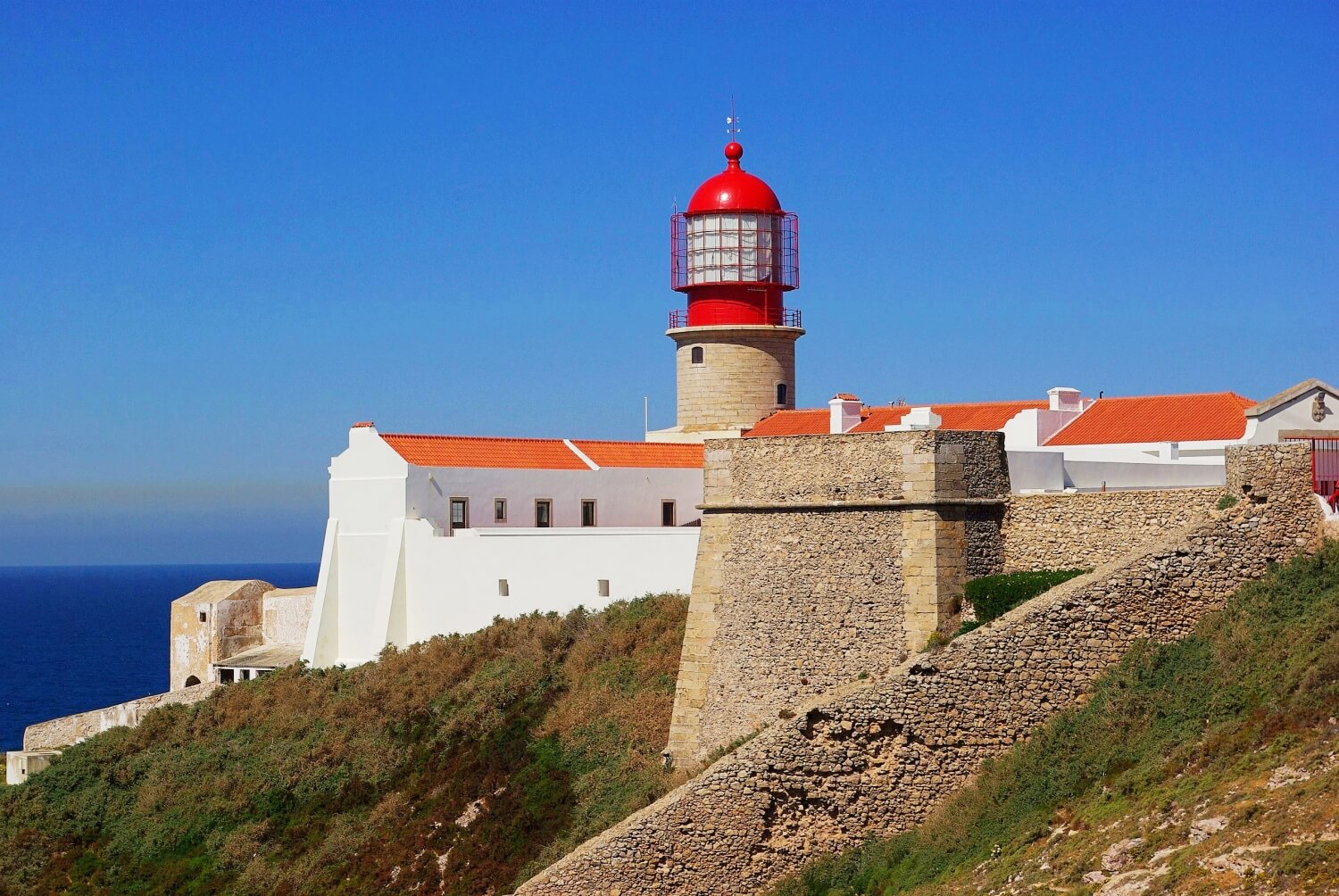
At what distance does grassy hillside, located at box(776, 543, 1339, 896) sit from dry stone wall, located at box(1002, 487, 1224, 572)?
5.31 ft

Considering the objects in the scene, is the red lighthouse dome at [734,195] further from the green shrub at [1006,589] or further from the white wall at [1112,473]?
the green shrub at [1006,589]

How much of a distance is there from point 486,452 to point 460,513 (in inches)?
58.6

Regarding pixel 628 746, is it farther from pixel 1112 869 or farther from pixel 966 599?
pixel 1112 869

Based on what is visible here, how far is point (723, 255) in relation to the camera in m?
34.8

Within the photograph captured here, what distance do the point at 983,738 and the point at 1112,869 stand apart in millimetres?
3970

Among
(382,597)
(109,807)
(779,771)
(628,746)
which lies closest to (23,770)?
(109,807)

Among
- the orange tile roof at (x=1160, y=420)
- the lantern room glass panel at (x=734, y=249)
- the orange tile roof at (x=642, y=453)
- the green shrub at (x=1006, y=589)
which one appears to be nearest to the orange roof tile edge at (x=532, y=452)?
the orange tile roof at (x=642, y=453)

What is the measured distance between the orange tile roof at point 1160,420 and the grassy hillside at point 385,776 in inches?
326

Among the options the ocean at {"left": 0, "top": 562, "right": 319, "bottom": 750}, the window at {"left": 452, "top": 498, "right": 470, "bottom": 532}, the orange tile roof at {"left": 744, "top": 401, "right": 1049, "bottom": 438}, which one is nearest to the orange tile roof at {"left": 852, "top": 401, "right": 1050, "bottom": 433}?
the orange tile roof at {"left": 744, "top": 401, "right": 1049, "bottom": 438}

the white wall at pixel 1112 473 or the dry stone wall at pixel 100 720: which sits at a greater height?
the white wall at pixel 1112 473

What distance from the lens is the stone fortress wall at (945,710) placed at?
59.6 feet

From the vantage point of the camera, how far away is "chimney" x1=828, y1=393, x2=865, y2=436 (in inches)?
1257

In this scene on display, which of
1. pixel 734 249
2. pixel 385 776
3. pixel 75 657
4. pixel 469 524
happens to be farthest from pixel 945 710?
pixel 75 657

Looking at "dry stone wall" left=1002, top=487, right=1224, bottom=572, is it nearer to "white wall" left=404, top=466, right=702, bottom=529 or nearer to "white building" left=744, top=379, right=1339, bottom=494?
"white building" left=744, top=379, right=1339, bottom=494
